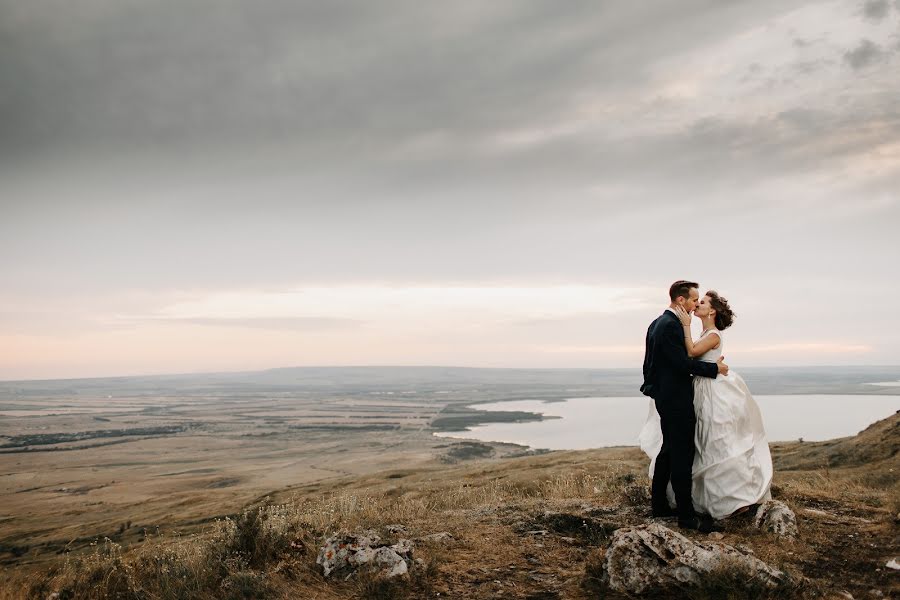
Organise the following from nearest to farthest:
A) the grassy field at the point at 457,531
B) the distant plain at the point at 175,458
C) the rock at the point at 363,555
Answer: the grassy field at the point at 457,531 < the rock at the point at 363,555 < the distant plain at the point at 175,458

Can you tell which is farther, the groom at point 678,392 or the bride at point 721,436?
the bride at point 721,436

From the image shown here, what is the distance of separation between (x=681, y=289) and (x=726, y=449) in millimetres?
2161

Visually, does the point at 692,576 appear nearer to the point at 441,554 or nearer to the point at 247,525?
the point at 441,554

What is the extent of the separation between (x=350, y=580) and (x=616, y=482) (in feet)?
25.1

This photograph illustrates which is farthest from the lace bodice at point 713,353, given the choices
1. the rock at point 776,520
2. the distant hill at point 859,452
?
the distant hill at point 859,452

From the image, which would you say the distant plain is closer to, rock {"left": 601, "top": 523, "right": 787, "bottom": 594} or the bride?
rock {"left": 601, "top": 523, "right": 787, "bottom": 594}

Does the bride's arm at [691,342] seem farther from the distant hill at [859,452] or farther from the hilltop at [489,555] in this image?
the distant hill at [859,452]

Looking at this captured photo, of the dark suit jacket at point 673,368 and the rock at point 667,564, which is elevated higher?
the dark suit jacket at point 673,368

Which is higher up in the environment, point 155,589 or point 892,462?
point 155,589

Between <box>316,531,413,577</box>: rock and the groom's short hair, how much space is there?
462cm

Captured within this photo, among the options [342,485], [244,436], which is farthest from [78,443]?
[342,485]

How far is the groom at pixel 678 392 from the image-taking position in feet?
24.3

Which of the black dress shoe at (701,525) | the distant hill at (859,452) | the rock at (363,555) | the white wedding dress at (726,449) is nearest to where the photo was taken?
the rock at (363,555)

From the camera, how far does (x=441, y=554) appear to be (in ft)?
21.9
